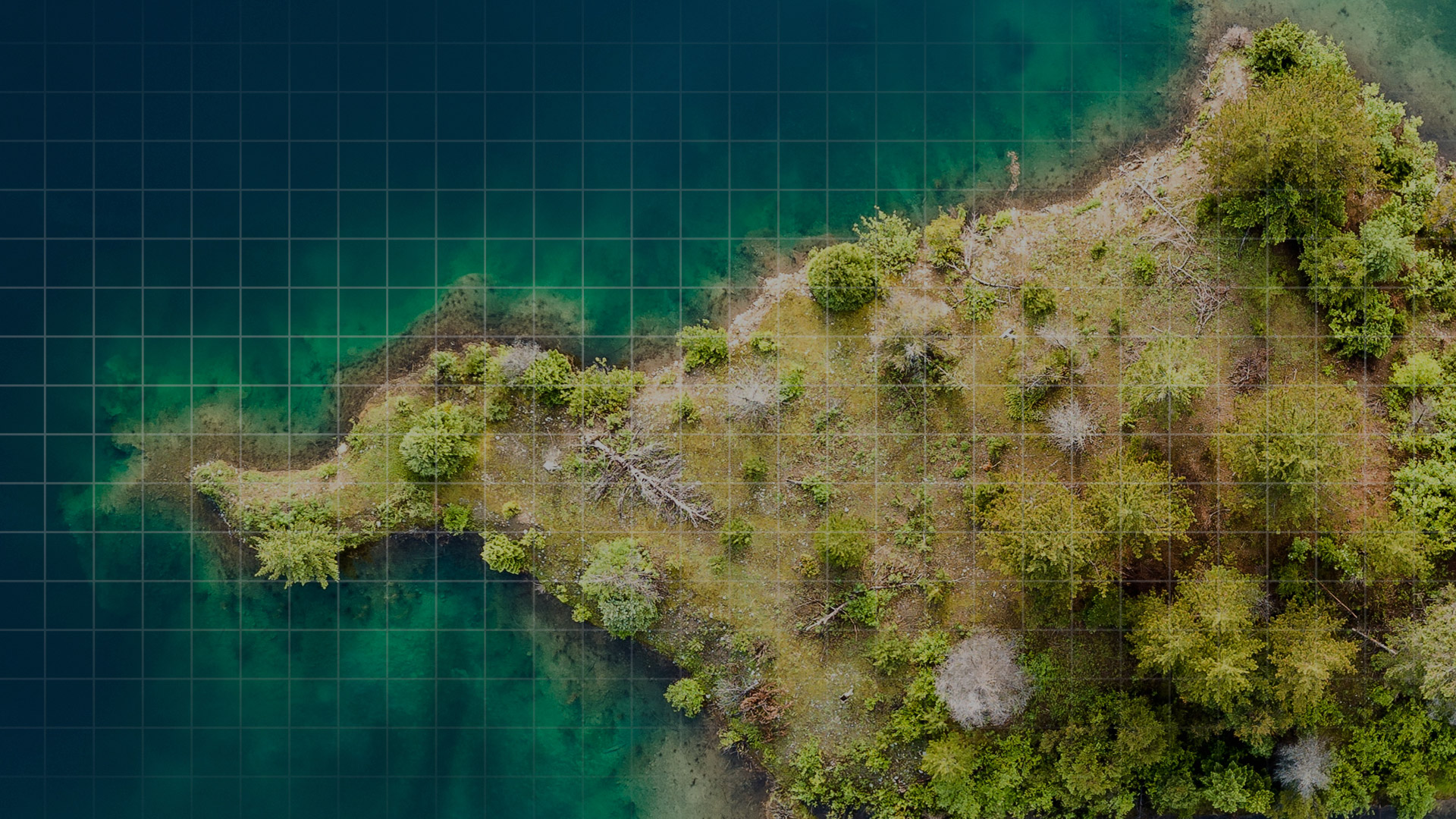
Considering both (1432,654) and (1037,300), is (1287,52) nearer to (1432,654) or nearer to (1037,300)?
(1037,300)

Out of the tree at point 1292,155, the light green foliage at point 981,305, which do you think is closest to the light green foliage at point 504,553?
the light green foliage at point 981,305

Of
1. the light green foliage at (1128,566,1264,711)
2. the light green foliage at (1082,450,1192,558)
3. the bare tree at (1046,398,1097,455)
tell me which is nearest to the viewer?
the light green foliage at (1128,566,1264,711)

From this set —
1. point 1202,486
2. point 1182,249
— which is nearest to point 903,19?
point 1182,249

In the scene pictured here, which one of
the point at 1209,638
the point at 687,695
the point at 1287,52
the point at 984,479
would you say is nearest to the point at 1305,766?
the point at 1209,638

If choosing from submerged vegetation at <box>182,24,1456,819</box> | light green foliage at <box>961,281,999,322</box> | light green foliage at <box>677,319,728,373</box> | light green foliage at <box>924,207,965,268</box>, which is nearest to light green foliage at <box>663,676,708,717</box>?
submerged vegetation at <box>182,24,1456,819</box>

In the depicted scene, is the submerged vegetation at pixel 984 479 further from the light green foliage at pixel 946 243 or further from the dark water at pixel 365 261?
the dark water at pixel 365 261

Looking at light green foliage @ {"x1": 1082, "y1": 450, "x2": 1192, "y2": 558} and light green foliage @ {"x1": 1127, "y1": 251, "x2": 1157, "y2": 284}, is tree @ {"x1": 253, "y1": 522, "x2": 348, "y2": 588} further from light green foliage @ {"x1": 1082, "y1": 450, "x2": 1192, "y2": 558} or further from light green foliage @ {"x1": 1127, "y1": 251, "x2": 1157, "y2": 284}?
light green foliage @ {"x1": 1127, "y1": 251, "x2": 1157, "y2": 284}
